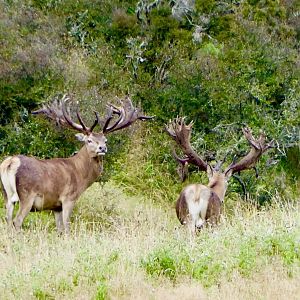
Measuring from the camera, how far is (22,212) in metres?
11.4

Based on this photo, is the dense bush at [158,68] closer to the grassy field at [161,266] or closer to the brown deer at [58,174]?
the brown deer at [58,174]

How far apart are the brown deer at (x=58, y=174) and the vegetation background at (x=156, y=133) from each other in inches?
14.4

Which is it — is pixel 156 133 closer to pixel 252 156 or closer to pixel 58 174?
pixel 252 156

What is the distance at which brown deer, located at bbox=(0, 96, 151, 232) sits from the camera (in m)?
11.4

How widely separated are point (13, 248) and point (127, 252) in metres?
1.69

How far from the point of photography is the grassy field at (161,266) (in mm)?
7672

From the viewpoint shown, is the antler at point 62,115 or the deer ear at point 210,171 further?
the deer ear at point 210,171

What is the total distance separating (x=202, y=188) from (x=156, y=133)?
5764 mm

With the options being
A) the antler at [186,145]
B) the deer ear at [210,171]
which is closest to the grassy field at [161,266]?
the deer ear at [210,171]

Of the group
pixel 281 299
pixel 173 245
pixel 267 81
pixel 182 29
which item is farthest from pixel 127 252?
pixel 182 29

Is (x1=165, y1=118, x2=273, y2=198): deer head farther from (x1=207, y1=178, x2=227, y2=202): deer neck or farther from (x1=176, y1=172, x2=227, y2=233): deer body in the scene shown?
(x1=176, y1=172, x2=227, y2=233): deer body

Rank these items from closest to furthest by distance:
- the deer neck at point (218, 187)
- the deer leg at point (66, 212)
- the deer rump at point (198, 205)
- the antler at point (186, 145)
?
the deer rump at point (198, 205), the deer leg at point (66, 212), the deer neck at point (218, 187), the antler at point (186, 145)

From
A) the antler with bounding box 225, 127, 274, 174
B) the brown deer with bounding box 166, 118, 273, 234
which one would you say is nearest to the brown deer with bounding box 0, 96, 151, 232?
the brown deer with bounding box 166, 118, 273, 234

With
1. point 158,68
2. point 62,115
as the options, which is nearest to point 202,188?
point 62,115
